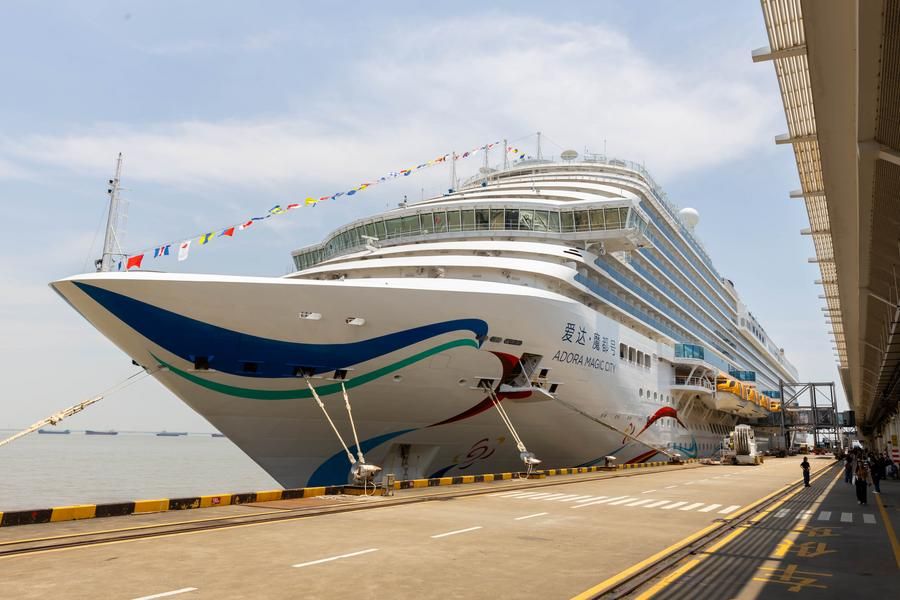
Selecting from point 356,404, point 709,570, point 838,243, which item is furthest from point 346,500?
point 838,243

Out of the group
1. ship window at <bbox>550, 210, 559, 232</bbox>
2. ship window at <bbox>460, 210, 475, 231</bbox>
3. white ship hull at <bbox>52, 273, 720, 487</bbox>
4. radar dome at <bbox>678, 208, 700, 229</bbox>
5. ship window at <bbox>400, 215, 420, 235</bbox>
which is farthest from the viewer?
radar dome at <bbox>678, 208, 700, 229</bbox>

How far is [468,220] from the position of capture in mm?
25641

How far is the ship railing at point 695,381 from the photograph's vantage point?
33.2m

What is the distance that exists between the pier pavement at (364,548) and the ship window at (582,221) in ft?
42.9

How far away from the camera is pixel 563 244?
84.9 ft

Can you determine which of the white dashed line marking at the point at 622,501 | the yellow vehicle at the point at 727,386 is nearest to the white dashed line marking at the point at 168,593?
the white dashed line marking at the point at 622,501

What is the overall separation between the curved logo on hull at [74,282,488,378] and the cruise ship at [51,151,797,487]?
0.12 ft

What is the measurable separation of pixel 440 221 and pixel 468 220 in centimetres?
120

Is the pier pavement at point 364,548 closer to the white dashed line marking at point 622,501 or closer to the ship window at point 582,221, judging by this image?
the white dashed line marking at point 622,501

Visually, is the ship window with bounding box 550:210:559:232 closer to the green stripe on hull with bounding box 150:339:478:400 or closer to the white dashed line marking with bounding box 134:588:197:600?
the green stripe on hull with bounding box 150:339:478:400

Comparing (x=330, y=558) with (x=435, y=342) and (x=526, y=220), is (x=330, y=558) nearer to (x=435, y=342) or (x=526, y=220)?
(x=435, y=342)

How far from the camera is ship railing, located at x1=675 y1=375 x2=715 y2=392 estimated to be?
33.2m

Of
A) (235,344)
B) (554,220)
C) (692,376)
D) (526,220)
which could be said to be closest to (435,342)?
(235,344)

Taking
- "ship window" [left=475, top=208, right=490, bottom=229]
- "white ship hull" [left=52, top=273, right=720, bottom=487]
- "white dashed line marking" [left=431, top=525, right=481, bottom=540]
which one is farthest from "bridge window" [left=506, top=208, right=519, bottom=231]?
"white dashed line marking" [left=431, top=525, right=481, bottom=540]
